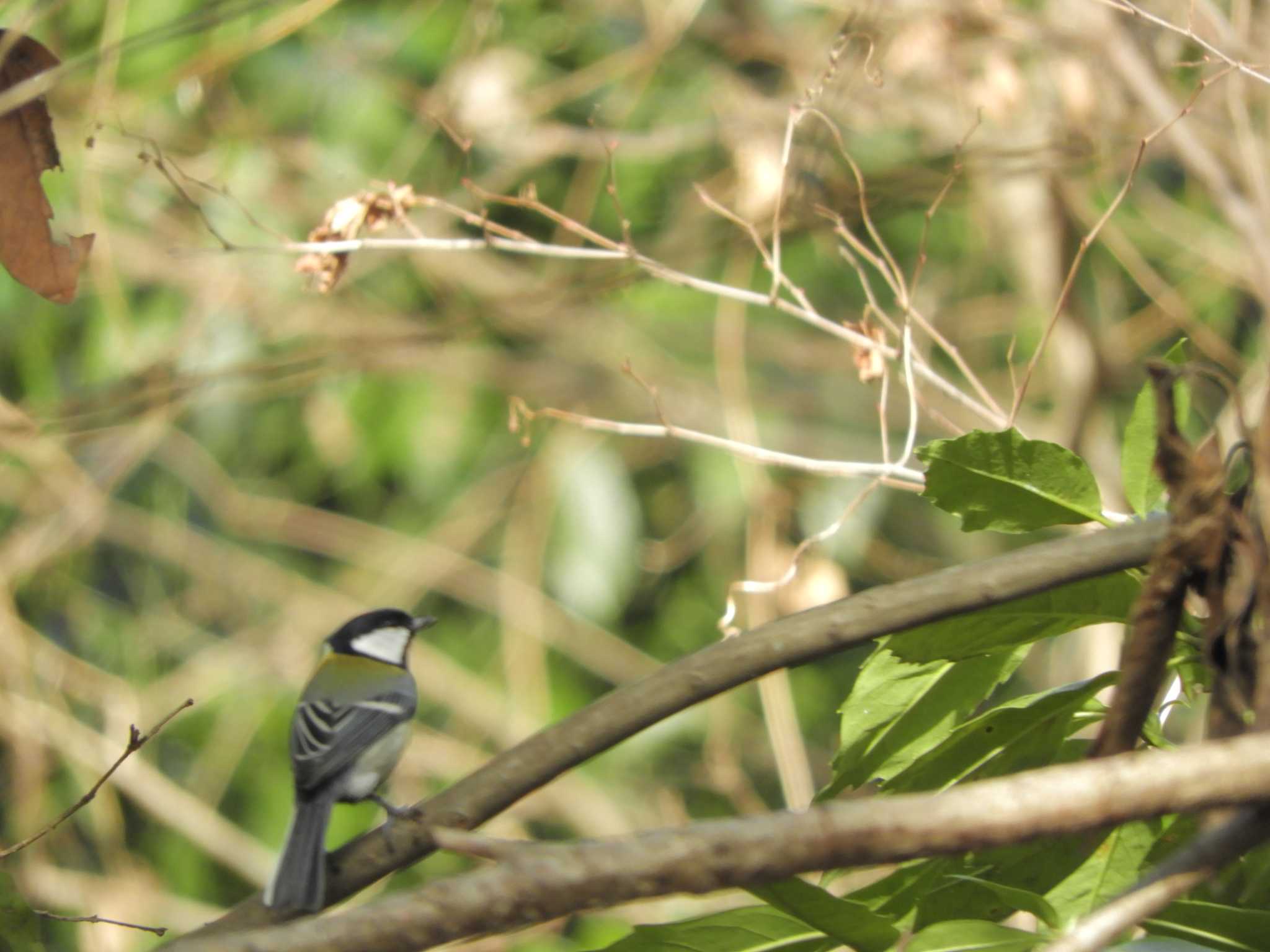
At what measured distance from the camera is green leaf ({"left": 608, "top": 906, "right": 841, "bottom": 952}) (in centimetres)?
99

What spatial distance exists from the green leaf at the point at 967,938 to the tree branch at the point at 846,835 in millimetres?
296

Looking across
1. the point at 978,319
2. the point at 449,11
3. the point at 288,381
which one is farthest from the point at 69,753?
the point at 978,319

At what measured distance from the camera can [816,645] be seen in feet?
3.14

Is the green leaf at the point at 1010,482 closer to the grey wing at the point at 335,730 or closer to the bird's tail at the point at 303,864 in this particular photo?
the bird's tail at the point at 303,864

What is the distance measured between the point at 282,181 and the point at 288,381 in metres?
0.61

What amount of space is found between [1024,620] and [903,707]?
0.47 feet

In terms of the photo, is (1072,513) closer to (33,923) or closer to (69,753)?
(33,923)

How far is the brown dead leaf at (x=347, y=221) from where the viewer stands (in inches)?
66.6

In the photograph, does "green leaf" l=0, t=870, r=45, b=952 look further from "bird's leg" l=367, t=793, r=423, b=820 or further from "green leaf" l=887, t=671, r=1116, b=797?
"green leaf" l=887, t=671, r=1116, b=797

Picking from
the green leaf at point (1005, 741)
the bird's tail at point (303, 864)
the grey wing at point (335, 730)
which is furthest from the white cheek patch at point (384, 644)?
the green leaf at point (1005, 741)

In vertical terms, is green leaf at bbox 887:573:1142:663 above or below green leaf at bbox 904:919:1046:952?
above

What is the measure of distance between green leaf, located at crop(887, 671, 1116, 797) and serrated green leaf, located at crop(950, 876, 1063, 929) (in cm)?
12

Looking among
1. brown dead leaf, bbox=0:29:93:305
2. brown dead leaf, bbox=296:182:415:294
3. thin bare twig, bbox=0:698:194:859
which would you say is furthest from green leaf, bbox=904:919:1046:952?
brown dead leaf, bbox=296:182:415:294

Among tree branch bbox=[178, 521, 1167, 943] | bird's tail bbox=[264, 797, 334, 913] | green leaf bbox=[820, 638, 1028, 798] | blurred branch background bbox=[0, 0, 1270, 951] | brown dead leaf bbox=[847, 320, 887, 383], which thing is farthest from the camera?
blurred branch background bbox=[0, 0, 1270, 951]
